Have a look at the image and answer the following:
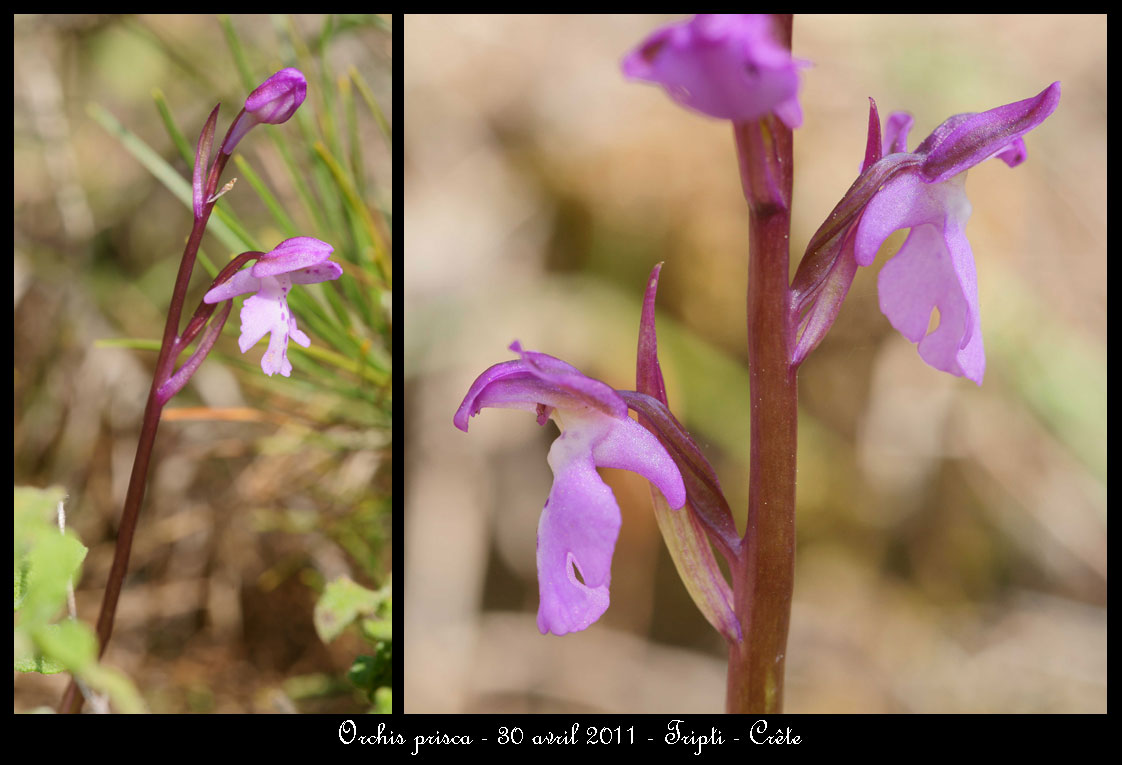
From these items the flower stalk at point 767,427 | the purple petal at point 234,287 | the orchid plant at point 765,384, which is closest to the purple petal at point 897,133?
the orchid plant at point 765,384

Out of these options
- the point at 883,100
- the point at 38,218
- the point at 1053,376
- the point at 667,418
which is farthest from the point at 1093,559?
the point at 38,218

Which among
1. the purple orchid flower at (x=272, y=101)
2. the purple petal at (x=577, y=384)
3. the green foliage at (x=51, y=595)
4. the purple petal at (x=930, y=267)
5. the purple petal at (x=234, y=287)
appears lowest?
the green foliage at (x=51, y=595)

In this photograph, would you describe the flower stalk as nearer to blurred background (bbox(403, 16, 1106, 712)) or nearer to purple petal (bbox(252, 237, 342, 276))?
purple petal (bbox(252, 237, 342, 276))

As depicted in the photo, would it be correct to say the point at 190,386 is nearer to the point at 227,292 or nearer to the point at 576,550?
the point at 227,292

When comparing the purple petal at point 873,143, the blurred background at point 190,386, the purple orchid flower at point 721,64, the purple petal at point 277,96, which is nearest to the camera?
the purple orchid flower at point 721,64

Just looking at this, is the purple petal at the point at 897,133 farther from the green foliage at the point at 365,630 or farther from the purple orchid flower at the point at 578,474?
the green foliage at the point at 365,630

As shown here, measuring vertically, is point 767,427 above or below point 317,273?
below

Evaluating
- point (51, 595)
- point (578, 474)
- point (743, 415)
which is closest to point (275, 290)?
point (578, 474)

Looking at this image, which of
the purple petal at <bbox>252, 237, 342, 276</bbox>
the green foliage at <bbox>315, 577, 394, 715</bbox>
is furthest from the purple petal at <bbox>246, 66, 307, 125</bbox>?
the green foliage at <bbox>315, 577, 394, 715</bbox>
